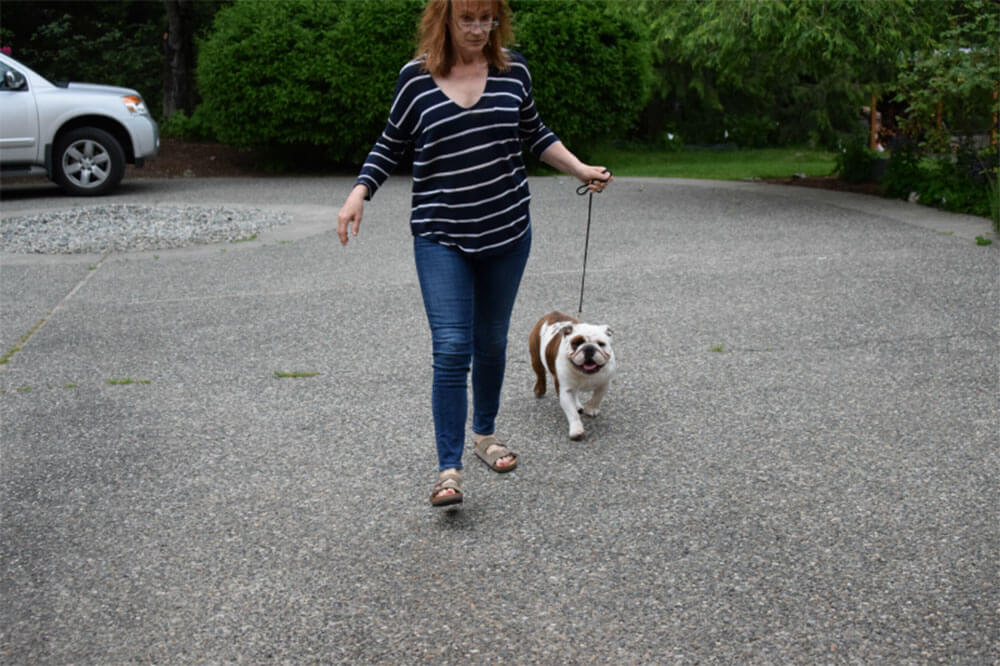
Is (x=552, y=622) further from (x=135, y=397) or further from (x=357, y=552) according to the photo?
(x=135, y=397)

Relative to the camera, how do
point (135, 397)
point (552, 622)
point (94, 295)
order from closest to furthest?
point (552, 622), point (135, 397), point (94, 295)

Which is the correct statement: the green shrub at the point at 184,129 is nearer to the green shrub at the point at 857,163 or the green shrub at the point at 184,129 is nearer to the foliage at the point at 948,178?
the green shrub at the point at 857,163

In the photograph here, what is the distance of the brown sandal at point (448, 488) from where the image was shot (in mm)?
3840

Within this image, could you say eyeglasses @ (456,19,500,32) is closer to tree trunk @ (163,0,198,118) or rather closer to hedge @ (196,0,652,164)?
hedge @ (196,0,652,164)

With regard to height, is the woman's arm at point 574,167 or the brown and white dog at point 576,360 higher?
the woman's arm at point 574,167

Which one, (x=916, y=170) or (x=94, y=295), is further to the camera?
(x=916, y=170)

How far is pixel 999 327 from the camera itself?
6.69 meters

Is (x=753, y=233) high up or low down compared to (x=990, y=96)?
down

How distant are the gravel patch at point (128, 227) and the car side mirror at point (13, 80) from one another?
6.69 feet

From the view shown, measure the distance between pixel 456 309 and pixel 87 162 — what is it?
11.7m

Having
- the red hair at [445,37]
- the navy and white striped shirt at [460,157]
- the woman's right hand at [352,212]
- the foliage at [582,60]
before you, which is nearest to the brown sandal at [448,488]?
the navy and white striped shirt at [460,157]

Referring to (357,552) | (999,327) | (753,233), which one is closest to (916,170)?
(753,233)

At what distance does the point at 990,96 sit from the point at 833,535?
9318 millimetres

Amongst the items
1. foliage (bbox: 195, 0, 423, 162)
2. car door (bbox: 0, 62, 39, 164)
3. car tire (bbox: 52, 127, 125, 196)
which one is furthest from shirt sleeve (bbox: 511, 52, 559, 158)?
foliage (bbox: 195, 0, 423, 162)
